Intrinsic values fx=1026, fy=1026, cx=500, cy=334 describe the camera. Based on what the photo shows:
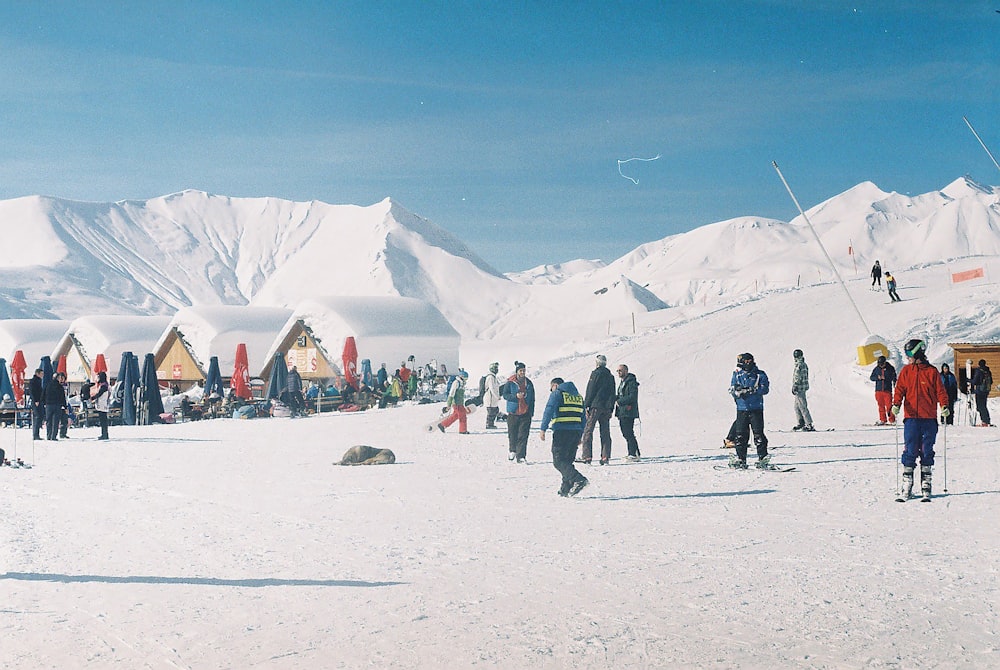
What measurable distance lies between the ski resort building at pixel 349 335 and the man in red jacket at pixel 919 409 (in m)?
29.5

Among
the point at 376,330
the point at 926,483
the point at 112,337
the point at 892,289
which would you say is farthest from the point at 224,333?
the point at 926,483

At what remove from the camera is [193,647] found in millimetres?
5250

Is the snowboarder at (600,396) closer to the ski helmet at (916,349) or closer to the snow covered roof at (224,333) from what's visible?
the ski helmet at (916,349)

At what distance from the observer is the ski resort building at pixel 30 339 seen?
52.6 metres

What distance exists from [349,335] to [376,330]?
50.1 inches

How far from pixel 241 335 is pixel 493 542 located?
36928 mm

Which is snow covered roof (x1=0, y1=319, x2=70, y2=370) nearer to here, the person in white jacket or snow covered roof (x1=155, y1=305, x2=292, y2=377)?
snow covered roof (x1=155, y1=305, x2=292, y2=377)

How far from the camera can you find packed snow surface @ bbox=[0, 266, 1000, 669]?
5.25 metres

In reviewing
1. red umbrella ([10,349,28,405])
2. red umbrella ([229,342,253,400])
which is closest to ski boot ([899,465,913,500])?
red umbrella ([229,342,253,400])

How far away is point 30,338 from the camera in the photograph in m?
53.9

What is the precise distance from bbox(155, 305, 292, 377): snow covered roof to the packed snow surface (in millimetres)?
27004

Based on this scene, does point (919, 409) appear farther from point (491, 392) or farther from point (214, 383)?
point (214, 383)

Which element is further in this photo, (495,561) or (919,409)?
(919,409)

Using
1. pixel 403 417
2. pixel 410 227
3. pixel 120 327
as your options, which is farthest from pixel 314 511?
pixel 410 227
